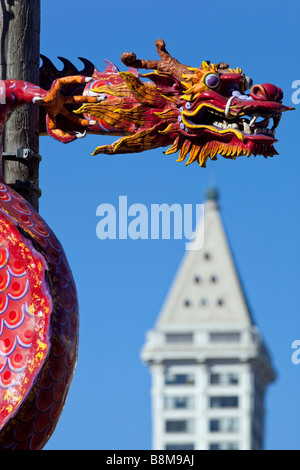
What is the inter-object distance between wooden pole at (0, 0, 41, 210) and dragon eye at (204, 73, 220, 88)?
142 centimetres

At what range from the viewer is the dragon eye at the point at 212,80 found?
1282 centimetres

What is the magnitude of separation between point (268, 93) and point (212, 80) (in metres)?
0.52

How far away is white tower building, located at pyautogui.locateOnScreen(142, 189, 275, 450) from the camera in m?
171

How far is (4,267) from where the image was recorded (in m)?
12.0

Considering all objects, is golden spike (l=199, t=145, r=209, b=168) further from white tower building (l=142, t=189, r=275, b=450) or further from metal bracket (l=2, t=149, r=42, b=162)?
white tower building (l=142, t=189, r=275, b=450)

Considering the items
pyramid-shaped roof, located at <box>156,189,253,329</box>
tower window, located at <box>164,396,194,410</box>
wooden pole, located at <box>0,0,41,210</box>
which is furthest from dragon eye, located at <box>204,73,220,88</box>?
tower window, located at <box>164,396,194,410</box>

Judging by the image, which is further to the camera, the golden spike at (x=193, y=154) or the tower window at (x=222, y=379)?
the tower window at (x=222, y=379)

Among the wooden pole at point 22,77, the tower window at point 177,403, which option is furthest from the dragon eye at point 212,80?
the tower window at point 177,403

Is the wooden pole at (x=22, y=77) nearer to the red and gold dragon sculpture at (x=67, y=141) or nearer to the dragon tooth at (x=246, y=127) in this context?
the red and gold dragon sculpture at (x=67, y=141)

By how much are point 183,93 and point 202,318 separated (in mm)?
163465

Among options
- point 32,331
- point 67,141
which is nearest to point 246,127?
point 67,141

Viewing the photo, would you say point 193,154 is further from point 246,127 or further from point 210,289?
point 210,289

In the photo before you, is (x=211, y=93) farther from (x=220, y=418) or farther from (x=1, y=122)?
(x=220, y=418)

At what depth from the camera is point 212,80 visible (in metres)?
12.8
